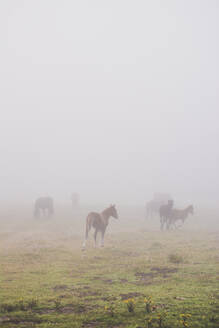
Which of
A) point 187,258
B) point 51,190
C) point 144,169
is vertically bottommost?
point 187,258

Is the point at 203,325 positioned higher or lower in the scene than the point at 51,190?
lower

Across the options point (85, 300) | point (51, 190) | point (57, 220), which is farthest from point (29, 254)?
point (51, 190)

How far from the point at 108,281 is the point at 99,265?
153 inches

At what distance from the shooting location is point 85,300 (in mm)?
9414

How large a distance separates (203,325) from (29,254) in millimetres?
15717

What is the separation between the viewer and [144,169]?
172m

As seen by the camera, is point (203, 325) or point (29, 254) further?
point (29, 254)

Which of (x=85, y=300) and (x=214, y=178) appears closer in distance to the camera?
(x=85, y=300)

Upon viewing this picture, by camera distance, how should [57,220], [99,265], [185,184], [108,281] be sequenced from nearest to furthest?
[108,281]
[99,265]
[57,220]
[185,184]

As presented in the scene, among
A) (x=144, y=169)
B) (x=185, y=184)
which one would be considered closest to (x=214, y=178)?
(x=185, y=184)

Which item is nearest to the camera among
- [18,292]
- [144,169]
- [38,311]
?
[38,311]

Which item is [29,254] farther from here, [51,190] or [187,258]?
[51,190]

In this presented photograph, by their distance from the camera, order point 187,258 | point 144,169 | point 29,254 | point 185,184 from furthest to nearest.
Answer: point 144,169
point 185,184
point 29,254
point 187,258

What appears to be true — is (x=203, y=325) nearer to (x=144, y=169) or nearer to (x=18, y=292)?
(x=18, y=292)
